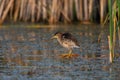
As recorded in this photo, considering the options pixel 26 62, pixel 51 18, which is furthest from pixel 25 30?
pixel 26 62

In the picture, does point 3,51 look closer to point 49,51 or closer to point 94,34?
point 49,51

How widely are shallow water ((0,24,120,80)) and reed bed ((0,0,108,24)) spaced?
6.13 ft

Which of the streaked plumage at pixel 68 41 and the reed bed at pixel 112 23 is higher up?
the reed bed at pixel 112 23

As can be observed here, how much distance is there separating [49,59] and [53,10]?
730 cm

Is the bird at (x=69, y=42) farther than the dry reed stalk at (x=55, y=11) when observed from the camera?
No

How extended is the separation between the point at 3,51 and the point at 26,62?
161 cm

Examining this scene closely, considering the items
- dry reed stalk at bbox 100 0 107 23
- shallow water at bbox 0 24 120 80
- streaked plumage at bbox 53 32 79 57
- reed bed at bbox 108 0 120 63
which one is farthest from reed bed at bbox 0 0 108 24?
reed bed at bbox 108 0 120 63

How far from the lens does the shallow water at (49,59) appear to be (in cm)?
803

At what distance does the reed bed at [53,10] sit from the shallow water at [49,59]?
1.87m

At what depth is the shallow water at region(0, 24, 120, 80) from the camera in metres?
8.03

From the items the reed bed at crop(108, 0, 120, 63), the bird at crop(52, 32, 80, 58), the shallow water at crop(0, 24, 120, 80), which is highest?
the reed bed at crop(108, 0, 120, 63)

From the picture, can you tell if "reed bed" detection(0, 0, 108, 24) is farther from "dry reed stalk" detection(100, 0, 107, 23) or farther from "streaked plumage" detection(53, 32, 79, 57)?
"streaked plumage" detection(53, 32, 79, 57)

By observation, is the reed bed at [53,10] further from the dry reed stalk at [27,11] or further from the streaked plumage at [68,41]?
the streaked plumage at [68,41]

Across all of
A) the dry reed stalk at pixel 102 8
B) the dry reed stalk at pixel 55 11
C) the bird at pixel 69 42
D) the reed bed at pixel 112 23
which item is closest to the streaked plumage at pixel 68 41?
the bird at pixel 69 42
